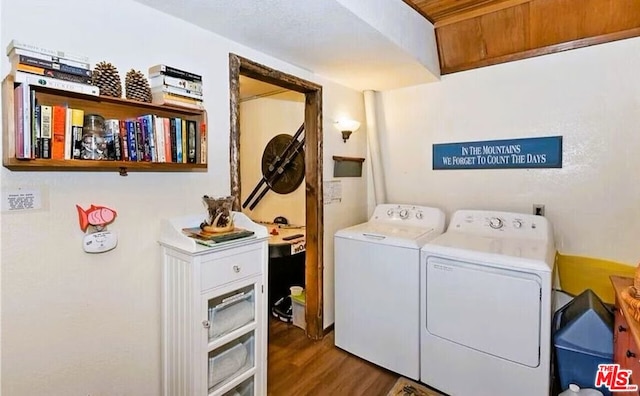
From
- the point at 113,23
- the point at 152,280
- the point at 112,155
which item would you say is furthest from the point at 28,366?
the point at 113,23

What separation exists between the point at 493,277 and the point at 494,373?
21.4 inches

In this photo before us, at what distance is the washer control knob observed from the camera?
7.21ft

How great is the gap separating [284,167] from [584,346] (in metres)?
2.66

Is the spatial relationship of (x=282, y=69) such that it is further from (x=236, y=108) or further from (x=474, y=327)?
(x=474, y=327)

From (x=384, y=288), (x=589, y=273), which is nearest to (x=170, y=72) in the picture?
(x=384, y=288)

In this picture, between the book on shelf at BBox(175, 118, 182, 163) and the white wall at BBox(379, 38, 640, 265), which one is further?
the white wall at BBox(379, 38, 640, 265)

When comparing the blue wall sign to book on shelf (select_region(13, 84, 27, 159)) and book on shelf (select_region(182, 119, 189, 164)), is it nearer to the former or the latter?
book on shelf (select_region(182, 119, 189, 164))

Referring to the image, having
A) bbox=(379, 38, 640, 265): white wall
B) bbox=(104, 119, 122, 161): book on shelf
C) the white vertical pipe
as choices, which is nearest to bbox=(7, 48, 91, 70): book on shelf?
bbox=(104, 119, 122, 161): book on shelf

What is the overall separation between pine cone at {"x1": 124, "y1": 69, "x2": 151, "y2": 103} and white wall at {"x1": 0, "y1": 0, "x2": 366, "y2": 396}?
0.06 m

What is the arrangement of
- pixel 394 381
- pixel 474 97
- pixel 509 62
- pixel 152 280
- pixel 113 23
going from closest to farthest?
pixel 113 23
pixel 152 280
pixel 394 381
pixel 509 62
pixel 474 97

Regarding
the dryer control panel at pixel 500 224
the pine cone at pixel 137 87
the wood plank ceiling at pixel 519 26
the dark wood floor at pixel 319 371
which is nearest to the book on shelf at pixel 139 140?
the pine cone at pixel 137 87

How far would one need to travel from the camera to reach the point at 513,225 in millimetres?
2154

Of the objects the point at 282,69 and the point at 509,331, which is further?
the point at 282,69

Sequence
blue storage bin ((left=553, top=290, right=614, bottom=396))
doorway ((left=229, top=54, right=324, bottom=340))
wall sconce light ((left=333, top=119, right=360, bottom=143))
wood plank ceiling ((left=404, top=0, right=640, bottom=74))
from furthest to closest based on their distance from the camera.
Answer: wall sconce light ((left=333, top=119, right=360, bottom=143)), doorway ((left=229, top=54, right=324, bottom=340)), wood plank ceiling ((left=404, top=0, right=640, bottom=74)), blue storage bin ((left=553, top=290, right=614, bottom=396))
